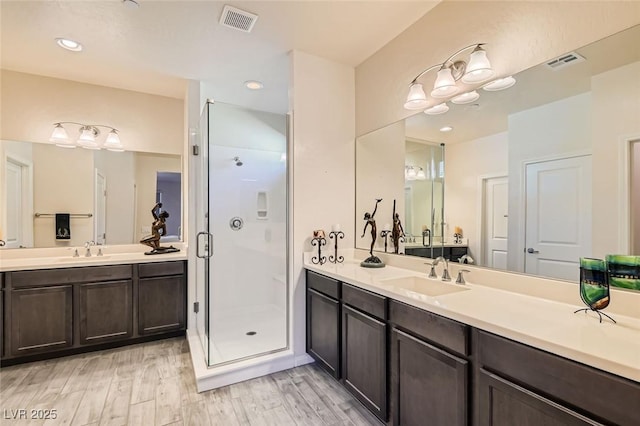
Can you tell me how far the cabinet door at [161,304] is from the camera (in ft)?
9.53

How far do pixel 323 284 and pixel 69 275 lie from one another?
226cm

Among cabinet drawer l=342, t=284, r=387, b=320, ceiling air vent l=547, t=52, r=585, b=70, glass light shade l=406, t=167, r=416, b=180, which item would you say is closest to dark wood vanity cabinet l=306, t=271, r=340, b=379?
cabinet drawer l=342, t=284, r=387, b=320

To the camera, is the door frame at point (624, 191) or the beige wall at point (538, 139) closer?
the door frame at point (624, 191)

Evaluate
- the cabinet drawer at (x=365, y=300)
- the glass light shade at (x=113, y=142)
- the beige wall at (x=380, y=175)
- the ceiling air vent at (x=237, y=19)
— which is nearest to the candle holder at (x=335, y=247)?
the beige wall at (x=380, y=175)

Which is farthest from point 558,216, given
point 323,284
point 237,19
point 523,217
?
point 237,19

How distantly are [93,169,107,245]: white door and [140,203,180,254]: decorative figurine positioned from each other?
399mm

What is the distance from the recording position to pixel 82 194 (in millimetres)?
3090

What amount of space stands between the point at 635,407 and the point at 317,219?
212 cm

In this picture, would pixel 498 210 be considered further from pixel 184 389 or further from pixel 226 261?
pixel 226 261

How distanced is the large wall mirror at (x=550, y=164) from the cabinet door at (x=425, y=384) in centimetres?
70

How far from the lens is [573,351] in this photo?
0.91m

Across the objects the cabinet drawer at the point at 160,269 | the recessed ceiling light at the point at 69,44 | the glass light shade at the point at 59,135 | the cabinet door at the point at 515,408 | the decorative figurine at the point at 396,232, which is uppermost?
the recessed ceiling light at the point at 69,44

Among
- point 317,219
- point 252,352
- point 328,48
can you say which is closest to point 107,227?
point 252,352

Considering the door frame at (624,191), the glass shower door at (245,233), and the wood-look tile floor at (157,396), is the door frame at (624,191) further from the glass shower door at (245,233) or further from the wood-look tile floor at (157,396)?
the glass shower door at (245,233)
